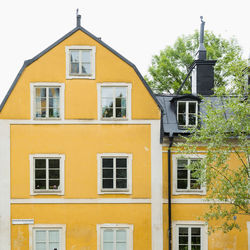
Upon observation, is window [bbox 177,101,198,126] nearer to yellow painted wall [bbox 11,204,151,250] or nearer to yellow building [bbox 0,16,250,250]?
yellow building [bbox 0,16,250,250]

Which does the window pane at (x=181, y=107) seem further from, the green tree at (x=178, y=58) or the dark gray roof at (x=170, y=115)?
the green tree at (x=178, y=58)

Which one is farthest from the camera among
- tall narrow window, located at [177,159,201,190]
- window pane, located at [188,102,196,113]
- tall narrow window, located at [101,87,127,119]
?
window pane, located at [188,102,196,113]

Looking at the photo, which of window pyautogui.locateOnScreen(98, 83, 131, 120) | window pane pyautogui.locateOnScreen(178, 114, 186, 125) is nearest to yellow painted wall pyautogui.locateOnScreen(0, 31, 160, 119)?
window pyautogui.locateOnScreen(98, 83, 131, 120)

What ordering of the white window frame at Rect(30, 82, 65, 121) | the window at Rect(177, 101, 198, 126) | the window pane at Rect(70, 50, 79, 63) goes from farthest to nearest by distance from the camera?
the window at Rect(177, 101, 198, 126) → the window pane at Rect(70, 50, 79, 63) → the white window frame at Rect(30, 82, 65, 121)

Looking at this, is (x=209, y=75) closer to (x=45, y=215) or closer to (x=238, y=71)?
(x=238, y=71)

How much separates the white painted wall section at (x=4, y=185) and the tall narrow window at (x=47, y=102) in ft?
4.87

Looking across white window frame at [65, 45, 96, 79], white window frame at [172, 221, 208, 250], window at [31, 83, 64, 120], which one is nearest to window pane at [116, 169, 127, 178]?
white window frame at [172, 221, 208, 250]

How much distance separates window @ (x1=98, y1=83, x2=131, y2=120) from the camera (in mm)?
14734

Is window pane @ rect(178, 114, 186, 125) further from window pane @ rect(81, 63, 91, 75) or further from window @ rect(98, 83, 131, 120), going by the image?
window pane @ rect(81, 63, 91, 75)

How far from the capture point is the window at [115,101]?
14734mm

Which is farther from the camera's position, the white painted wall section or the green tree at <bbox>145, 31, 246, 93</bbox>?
the green tree at <bbox>145, 31, 246, 93</bbox>

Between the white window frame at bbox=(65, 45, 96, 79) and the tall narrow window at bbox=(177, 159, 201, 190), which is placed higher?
the white window frame at bbox=(65, 45, 96, 79)

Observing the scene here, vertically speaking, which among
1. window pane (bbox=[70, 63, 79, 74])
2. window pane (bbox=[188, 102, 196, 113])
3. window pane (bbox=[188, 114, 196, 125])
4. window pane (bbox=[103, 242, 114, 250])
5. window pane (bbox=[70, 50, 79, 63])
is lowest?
window pane (bbox=[103, 242, 114, 250])

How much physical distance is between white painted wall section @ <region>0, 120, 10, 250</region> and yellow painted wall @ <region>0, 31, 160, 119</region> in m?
0.73
